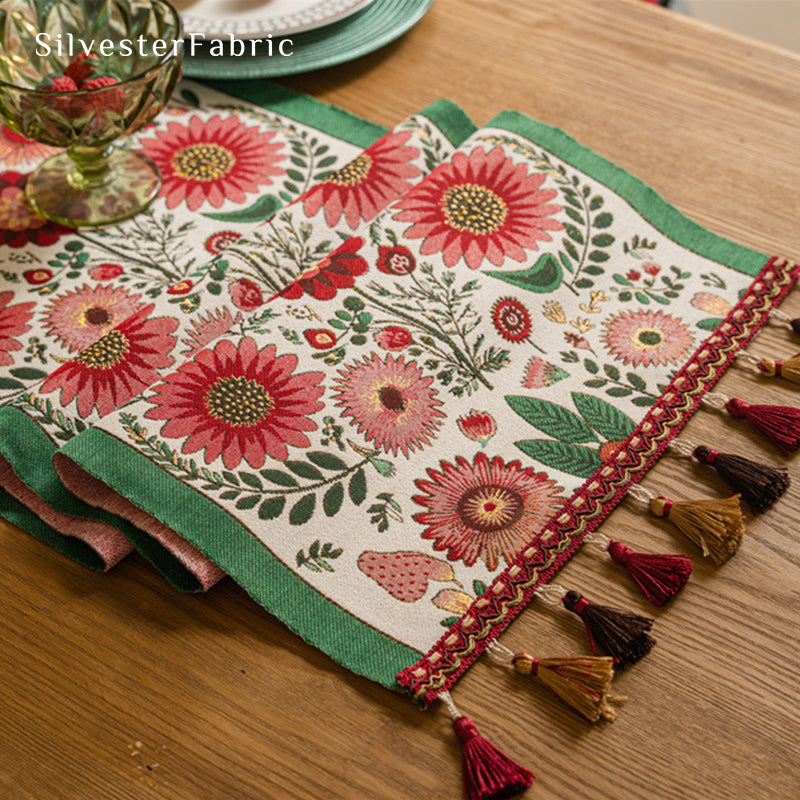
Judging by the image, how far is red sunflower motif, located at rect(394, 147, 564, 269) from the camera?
0.73 m

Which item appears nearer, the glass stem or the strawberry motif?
the strawberry motif

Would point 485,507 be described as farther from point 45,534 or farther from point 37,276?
point 37,276

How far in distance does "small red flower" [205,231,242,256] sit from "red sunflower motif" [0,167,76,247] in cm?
13

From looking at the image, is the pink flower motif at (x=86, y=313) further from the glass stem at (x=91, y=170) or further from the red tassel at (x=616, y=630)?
the red tassel at (x=616, y=630)

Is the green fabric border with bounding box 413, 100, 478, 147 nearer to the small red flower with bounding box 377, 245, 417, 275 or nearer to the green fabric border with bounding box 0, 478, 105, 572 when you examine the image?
the small red flower with bounding box 377, 245, 417, 275

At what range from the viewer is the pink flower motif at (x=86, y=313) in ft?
2.28

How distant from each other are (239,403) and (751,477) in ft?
1.20

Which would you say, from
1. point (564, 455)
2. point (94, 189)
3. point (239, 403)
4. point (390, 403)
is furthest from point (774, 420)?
point (94, 189)

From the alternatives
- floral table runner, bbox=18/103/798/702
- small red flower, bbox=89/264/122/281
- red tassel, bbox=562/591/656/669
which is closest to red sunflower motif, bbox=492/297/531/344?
floral table runner, bbox=18/103/798/702

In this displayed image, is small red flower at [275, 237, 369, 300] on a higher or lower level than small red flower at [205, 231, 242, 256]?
higher

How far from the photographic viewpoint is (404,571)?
0.56 metres

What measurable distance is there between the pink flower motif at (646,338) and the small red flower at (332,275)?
0.21 m

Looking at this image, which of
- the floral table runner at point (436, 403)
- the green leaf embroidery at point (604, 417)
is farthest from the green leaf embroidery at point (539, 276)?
the green leaf embroidery at point (604, 417)

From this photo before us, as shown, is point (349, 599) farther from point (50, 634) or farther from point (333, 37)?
point (333, 37)
